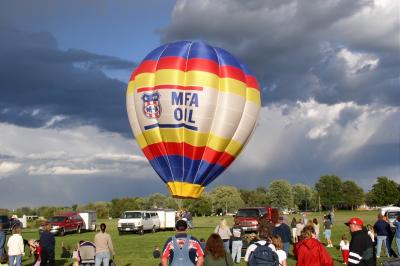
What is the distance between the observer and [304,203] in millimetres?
163125

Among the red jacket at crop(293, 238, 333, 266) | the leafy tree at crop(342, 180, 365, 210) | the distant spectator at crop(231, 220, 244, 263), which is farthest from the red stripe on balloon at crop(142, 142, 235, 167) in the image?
the leafy tree at crop(342, 180, 365, 210)

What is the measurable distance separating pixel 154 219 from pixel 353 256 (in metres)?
33.3

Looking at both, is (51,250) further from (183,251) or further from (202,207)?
(202,207)

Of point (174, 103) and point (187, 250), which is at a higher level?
point (174, 103)

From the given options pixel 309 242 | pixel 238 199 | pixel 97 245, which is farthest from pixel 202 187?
pixel 238 199

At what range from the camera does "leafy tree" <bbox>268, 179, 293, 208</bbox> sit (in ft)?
A: 468

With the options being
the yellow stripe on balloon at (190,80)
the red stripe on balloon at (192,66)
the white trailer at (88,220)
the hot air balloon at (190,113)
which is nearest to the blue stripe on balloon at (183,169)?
the hot air balloon at (190,113)

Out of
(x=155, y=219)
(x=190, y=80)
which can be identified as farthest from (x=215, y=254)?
(x=155, y=219)

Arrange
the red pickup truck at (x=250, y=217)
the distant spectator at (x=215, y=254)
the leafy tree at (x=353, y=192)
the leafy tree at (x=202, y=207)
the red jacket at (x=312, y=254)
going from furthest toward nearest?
the leafy tree at (x=353, y=192) < the leafy tree at (x=202, y=207) < the red pickup truck at (x=250, y=217) < the red jacket at (x=312, y=254) < the distant spectator at (x=215, y=254)

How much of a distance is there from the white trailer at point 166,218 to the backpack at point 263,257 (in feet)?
113

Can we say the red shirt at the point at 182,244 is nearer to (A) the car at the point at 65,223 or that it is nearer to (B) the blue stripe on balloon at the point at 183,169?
(B) the blue stripe on balloon at the point at 183,169

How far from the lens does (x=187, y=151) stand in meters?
24.3

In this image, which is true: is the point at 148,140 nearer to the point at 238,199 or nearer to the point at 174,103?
the point at 174,103

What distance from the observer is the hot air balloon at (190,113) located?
960 inches
